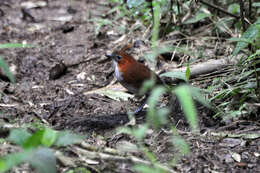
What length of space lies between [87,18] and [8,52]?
6.30 ft

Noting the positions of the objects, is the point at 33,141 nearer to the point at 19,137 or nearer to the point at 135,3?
the point at 19,137

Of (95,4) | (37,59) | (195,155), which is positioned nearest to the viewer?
(195,155)

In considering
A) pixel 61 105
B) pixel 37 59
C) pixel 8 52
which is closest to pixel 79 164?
pixel 61 105

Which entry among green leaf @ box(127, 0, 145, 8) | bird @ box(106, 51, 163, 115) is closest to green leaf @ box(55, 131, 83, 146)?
bird @ box(106, 51, 163, 115)

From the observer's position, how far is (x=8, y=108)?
13.1 feet

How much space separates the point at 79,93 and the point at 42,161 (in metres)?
2.79

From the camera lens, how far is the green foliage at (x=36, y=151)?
180 cm

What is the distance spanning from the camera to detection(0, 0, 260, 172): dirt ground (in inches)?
118

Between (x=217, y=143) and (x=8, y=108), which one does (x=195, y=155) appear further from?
(x=8, y=108)

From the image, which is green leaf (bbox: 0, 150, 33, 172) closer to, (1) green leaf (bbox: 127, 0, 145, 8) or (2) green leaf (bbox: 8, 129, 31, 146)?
(2) green leaf (bbox: 8, 129, 31, 146)

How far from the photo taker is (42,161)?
1849 millimetres

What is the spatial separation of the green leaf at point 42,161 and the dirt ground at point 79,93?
68 centimetres

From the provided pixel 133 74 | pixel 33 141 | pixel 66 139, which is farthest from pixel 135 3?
pixel 33 141

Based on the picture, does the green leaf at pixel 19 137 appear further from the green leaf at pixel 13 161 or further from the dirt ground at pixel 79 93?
the dirt ground at pixel 79 93
